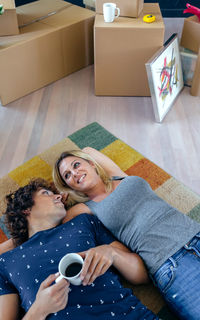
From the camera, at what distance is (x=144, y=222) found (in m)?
1.17

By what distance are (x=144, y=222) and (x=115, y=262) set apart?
0.20 m

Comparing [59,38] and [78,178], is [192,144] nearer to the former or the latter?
[78,178]

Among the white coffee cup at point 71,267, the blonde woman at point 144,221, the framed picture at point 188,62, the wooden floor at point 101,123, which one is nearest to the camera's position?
the white coffee cup at point 71,267

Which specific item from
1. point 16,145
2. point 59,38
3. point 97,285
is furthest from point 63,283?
point 59,38

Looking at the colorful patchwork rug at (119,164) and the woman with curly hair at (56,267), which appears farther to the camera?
the colorful patchwork rug at (119,164)

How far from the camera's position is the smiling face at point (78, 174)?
1293 millimetres

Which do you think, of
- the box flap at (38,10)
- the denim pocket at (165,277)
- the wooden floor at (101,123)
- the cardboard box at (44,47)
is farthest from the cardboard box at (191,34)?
the denim pocket at (165,277)

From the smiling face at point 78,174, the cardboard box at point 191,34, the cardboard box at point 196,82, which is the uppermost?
the cardboard box at point 191,34

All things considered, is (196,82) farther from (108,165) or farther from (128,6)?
(108,165)

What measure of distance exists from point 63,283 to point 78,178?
1.84 feet

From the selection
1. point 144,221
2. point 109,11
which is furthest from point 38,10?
point 144,221

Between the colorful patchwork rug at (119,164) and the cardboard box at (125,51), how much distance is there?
0.43 meters

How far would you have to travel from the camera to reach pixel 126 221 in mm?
1200

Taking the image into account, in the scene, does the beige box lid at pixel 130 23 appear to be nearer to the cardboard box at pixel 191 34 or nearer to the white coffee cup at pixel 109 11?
the white coffee cup at pixel 109 11
